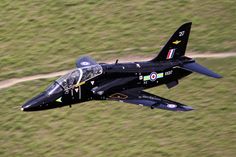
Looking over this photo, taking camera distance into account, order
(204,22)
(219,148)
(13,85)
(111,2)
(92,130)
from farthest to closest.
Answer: (111,2)
(204,22)
(13,85)
(92,130)
(219,148)

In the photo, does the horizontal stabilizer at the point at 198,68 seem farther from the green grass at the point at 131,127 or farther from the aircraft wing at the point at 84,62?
the aircraft wing at the point at 84,62

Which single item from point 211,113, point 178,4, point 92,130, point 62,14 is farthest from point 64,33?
point 211,113

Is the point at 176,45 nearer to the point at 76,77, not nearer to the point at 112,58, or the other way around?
the point at 76,77

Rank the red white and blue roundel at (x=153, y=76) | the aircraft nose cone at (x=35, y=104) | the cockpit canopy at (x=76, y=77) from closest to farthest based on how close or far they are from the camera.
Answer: the aircraft nose cone at (x=35, y=104) < the cockpit canopy at (x=76, y=77) < the red white and blue roundel at (x=153, y=76)

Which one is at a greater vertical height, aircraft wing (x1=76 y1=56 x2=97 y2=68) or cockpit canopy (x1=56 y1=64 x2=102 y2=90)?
aircraft wing (x1=76 y1=56 x2=97 y2=68)

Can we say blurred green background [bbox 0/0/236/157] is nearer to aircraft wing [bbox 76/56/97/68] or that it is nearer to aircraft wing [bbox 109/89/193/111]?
aircraft wing [bbox 76/56/97/68]

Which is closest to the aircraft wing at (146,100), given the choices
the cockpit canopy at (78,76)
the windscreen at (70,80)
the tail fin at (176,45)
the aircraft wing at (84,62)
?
the cockpit canopy at (78,76)

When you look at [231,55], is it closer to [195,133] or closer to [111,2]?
[195,133]

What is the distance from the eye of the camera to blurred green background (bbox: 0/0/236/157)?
39.3 metres

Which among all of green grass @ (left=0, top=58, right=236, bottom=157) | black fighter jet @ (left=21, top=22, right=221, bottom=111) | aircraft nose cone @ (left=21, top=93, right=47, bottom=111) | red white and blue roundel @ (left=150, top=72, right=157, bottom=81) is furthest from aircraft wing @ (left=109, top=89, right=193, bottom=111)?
green grass @ (left=0, top=58, right=236, bottom=157)

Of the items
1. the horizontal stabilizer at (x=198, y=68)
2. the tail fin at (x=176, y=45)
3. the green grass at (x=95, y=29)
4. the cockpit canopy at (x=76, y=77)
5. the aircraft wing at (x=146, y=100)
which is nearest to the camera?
the aircraft wing at (x=146, y=100)

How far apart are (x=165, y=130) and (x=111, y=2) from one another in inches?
928

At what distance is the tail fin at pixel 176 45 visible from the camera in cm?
3728

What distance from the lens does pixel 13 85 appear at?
48.0m
